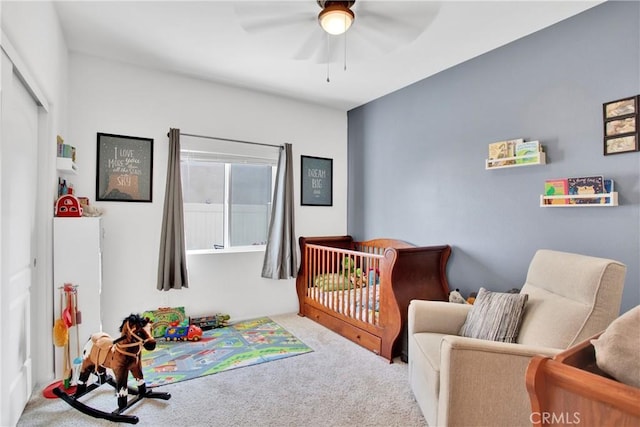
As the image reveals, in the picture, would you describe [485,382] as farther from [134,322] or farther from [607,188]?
[134,322]

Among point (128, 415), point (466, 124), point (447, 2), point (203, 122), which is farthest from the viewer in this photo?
point (203, 122)

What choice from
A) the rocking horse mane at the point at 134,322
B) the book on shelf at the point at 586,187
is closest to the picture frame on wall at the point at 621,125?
the book on shelf at the point at 586,187

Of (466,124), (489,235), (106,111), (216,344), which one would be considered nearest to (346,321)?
(216,344)

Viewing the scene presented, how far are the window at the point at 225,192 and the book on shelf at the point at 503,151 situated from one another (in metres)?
2.16

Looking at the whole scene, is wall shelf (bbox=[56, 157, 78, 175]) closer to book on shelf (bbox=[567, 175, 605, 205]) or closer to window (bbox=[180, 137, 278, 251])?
window (bbox=[180, 137, 278, 251])

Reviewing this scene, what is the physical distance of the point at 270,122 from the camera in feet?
12.2

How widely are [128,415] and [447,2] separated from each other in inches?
121

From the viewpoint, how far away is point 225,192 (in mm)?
3660

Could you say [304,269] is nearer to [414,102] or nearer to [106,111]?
[414,102]

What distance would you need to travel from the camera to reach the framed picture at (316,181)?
395 cm

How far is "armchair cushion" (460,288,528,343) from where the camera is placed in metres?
1.80

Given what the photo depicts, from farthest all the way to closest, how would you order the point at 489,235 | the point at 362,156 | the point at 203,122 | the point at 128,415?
1. the point at 362,156
2. the point at 203,122
3. the point at 489,235
4. the point at 128,415

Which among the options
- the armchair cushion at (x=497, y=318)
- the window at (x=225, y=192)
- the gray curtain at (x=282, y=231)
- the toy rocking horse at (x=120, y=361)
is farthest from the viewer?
the gray curtain at (x=282, y=231)

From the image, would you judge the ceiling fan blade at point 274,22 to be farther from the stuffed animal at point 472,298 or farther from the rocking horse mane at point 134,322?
the stuffed animal at point 472,298
